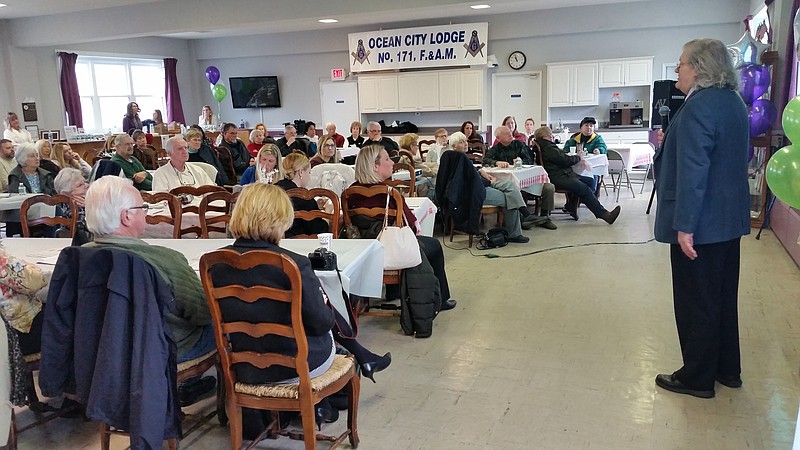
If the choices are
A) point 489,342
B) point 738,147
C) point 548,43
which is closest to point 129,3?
point 548,43

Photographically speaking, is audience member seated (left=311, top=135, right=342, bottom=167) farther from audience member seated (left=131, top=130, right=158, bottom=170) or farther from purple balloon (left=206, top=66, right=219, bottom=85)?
purple balloon (left=206, top=66, right=219, bottom=85)

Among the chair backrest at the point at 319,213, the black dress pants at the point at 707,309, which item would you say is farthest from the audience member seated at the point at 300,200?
the black dress pants at the point at 707,309

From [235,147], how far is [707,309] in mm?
6183

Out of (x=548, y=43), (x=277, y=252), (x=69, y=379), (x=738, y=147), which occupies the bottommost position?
(x=69, y=379)

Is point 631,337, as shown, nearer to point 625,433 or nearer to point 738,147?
point 625,433

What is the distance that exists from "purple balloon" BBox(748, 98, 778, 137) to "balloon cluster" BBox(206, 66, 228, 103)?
420 inches

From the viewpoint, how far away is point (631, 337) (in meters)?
3.45

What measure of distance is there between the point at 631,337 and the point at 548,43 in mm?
9030

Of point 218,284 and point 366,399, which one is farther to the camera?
point 366,399

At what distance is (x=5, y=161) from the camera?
6020mm

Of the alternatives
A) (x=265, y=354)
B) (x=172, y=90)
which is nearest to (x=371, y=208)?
(x=265, y=354)

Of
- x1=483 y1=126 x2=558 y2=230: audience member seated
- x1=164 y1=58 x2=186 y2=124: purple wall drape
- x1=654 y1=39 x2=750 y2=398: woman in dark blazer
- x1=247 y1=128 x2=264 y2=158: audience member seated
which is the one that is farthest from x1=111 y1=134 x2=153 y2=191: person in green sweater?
x1=164 y1=58 x2=186 y2=124: purple wall drape

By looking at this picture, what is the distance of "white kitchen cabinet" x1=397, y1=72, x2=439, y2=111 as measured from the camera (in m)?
11.7

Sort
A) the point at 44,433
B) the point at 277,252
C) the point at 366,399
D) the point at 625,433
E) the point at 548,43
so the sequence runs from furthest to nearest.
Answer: the point at 548,43
the point at 366,399
the point at 44,433
the point at 625,433
the point at 277,252
